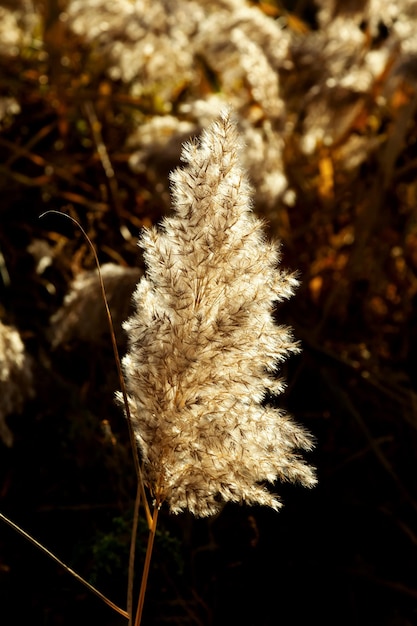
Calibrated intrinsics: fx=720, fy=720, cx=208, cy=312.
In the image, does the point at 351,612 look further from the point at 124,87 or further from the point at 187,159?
the point at 124,87

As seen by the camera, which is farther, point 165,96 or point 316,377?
point 165,96

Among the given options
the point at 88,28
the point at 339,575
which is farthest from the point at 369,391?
the point at 88,28

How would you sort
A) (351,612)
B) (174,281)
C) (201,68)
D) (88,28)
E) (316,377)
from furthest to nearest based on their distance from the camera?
1. (201,68)
2. (88,28)
3. (316,377)
4. (351,612)
5. (174,281)

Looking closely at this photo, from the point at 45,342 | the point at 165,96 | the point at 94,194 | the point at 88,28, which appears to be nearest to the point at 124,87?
the point at 165,96

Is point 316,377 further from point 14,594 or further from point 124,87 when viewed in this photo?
point 124,87

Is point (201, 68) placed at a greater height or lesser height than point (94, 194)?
greater

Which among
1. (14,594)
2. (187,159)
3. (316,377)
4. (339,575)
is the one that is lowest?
(14,594)

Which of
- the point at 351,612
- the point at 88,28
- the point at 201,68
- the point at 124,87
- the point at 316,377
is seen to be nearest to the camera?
the point at 351,612
